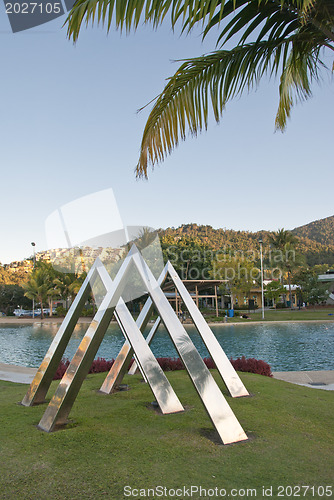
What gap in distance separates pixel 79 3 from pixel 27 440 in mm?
4539

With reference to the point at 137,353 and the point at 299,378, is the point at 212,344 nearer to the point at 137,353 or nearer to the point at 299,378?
the point at 137,353

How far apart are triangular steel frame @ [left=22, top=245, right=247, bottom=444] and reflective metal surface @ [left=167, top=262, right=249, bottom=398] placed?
1.77 ft

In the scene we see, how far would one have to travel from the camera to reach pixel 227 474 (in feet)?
12.1

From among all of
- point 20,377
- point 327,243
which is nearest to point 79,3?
point 20,377

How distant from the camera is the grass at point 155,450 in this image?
3561mm

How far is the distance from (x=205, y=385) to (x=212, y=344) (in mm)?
1112

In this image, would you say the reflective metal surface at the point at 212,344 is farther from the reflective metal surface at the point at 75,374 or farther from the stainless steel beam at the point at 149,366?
the reflective metal surface at the point at 75,374

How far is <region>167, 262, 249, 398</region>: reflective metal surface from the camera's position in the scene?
561 cm

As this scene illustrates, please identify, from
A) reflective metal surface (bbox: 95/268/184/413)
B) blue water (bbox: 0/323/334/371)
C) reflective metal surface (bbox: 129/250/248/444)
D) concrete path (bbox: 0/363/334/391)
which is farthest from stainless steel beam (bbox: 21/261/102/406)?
blue water (bbox: 0/323/334/371)

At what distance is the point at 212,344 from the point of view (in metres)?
5.75

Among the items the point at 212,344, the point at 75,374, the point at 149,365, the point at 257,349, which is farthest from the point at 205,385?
the point at 257,349

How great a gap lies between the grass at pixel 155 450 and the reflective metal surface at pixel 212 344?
0.96 ft

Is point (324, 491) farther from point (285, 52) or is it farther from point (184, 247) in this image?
point (184, 247)

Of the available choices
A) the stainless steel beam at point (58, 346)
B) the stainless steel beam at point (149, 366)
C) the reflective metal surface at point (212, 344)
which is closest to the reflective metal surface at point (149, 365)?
the stainless steel beam at point (149, 366)
